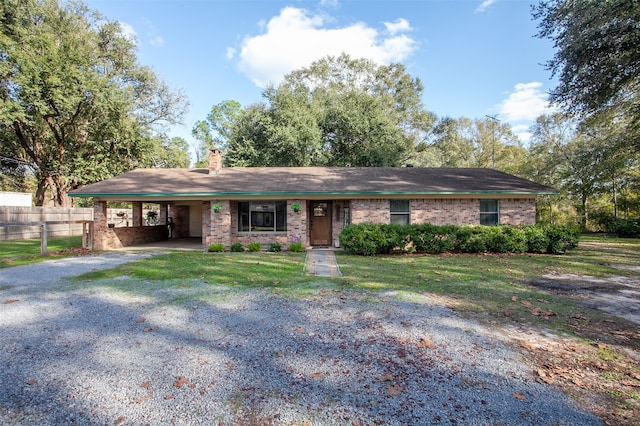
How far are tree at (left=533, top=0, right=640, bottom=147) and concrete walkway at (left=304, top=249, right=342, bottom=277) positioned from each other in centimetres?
987

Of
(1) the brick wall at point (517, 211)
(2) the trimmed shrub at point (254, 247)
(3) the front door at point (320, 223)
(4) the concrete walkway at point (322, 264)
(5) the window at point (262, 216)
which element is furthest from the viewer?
(3) the front door at point (320, 223)

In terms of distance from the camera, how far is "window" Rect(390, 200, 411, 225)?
12.6 metres

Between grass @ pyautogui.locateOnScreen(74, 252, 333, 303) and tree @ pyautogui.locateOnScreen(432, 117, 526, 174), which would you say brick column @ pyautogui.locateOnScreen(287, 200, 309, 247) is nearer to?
grass @ pyautogui.locateOnScreen(74, 252, 333, 303)

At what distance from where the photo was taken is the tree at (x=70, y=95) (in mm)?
16438

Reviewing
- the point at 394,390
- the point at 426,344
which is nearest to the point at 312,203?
the point at 426,344

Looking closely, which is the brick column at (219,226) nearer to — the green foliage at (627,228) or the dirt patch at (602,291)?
the dirt patch at (602,291)

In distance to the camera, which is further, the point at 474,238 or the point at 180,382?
the point at 474,238

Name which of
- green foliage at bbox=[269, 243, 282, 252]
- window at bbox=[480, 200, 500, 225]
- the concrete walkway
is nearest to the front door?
green foliage at bbox=[269, 243, 282, 252]

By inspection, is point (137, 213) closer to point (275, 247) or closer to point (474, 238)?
point (275, 247)

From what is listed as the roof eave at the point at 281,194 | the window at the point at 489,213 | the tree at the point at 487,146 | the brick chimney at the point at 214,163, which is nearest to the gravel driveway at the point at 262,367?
the roof eave at the point at 281,194

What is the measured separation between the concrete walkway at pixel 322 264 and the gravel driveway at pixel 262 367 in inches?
96.7

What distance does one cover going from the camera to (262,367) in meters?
3.10

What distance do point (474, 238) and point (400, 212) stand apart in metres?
2.88

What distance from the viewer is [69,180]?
1862 centimetres
